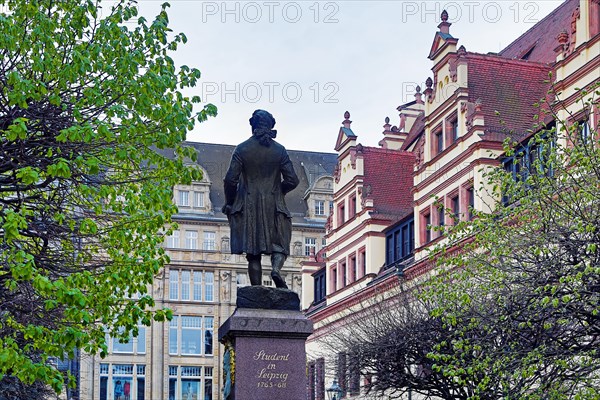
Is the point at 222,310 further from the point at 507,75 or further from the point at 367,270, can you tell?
the point at 507,75

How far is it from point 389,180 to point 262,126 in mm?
35405

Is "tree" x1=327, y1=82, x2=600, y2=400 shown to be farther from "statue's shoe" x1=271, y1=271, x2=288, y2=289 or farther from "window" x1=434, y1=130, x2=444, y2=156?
"window" x1=434, y1=130, x2=444, y2=156

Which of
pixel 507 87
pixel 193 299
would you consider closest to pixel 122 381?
pixel 193 299

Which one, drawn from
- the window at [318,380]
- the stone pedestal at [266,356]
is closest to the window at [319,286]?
the window at [318,380]

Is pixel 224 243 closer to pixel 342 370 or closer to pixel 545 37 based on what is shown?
pixel 545 37

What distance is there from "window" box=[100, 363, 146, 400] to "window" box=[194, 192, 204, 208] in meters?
12.3

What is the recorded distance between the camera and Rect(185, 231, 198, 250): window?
256ft

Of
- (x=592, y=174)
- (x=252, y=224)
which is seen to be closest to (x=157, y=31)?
(x=252, y=224)

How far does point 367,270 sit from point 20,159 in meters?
32.2

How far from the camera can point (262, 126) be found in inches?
588

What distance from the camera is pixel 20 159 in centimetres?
1681

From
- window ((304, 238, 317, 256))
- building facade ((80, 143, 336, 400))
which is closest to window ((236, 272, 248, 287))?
building facade ((80, 143, 336, 400))

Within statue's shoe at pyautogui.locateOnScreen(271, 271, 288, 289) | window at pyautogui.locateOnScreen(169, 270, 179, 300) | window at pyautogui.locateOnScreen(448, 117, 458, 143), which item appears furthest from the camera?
window at pyautogui.locateOnScreen(169, 270, 179, 300)

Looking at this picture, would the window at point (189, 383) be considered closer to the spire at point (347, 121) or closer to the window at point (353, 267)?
the window at point (353, 267)
